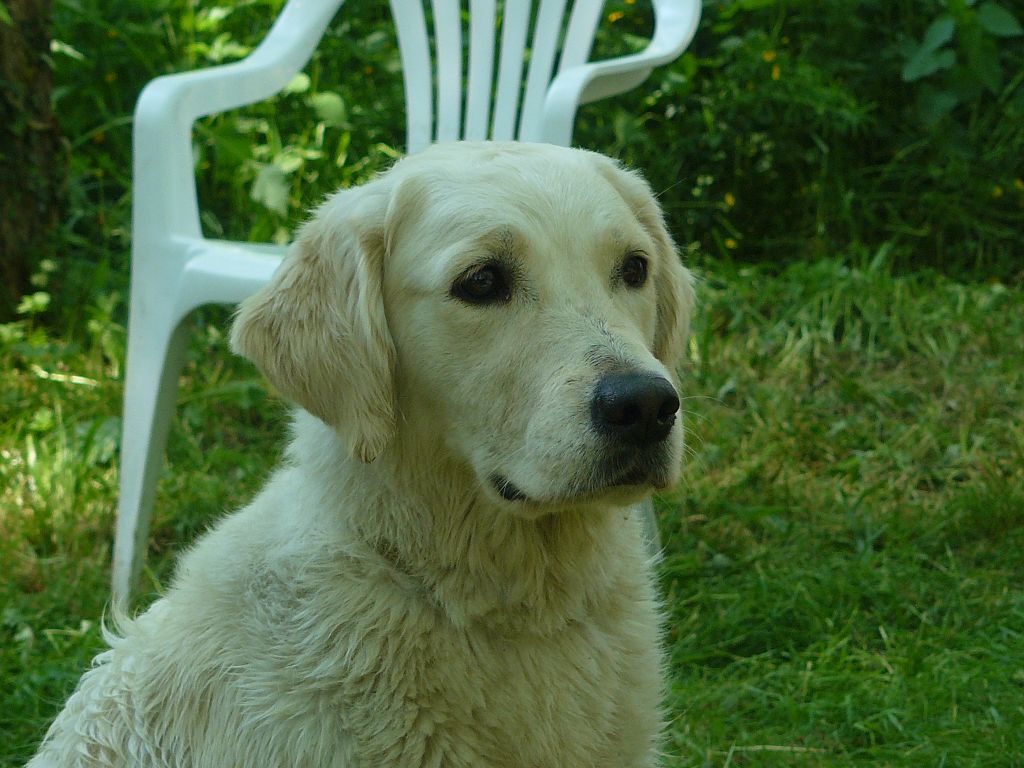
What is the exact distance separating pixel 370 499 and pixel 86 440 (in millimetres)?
2632

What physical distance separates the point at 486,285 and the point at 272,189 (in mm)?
3824

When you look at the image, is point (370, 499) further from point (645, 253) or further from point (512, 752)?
point (645, 253)

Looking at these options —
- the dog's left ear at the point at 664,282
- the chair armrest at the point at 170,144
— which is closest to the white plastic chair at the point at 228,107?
the chair armrest at the point at 170,144

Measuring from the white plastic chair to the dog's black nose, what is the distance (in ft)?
5.85

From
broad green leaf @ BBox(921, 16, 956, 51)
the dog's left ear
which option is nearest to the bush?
broad green leaf @ BBox(921, 16, 956, 51)

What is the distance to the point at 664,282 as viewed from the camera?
293cm

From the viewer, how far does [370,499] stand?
2551 mm

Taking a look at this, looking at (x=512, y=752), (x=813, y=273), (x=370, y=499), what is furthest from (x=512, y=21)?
(x=512, y=752)

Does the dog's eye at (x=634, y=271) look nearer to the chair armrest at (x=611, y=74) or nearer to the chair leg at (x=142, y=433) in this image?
the chair armrest at (x=611, y=74)

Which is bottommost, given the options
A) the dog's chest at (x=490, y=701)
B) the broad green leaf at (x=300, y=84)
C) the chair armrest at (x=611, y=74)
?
the broad green leaf at (x=300, y=84)

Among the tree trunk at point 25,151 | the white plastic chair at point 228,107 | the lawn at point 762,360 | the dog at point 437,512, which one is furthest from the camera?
A: the tree trunk at point 25,151

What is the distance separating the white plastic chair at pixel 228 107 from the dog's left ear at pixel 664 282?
1.10 m

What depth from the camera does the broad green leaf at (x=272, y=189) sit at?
6043mm

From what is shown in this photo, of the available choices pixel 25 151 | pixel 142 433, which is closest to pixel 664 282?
pixel 142 433
